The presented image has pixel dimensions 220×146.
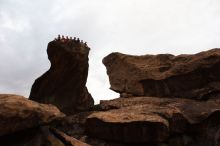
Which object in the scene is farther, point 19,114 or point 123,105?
point 123,105

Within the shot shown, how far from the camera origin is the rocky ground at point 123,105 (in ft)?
57.9

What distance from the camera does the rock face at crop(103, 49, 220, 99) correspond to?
26.7 meters

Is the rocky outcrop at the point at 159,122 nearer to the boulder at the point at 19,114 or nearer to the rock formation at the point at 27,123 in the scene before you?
the rock formation at the point at 27,123

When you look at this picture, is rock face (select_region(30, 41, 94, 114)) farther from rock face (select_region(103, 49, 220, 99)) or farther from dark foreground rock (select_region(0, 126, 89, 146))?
dark foreground rock (select_region(0, 126, 89, 146))

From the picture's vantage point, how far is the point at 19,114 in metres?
16.3

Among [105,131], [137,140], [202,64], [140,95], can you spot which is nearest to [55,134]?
[105,131]

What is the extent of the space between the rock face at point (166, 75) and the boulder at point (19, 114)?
1198 cm

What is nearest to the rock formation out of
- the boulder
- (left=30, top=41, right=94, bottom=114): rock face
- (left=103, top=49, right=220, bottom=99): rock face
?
the boulder

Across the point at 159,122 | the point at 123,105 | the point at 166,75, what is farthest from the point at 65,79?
the point at 159,122

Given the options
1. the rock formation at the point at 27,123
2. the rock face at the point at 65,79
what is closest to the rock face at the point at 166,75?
the rock face at the point at 65,79

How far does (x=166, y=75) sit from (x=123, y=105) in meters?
5.01

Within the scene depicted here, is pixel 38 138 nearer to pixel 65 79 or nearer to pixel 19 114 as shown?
pixel 19 114

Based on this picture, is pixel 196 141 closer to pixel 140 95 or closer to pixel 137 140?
pixel 137 140

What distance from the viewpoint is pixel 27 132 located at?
17797mm
